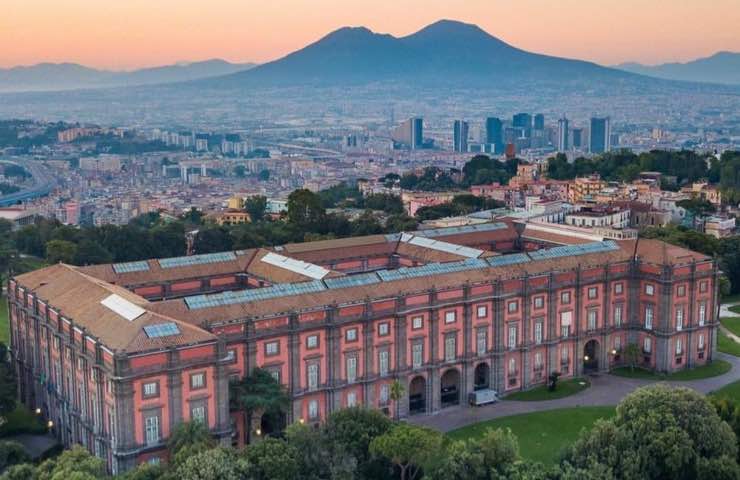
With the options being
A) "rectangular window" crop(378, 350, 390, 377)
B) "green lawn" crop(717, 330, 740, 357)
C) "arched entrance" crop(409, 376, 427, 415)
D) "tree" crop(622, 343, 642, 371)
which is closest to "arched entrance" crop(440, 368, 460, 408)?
"arched entrance" crop(409, 376, 427, 415)

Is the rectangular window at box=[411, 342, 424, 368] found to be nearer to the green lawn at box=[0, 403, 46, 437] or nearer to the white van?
the white van

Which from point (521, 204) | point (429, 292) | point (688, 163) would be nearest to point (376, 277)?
point (429, 292)

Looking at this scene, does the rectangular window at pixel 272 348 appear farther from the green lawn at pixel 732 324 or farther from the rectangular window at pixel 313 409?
the green lawn at pixel 732 324

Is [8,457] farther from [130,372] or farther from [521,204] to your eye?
[521,204]

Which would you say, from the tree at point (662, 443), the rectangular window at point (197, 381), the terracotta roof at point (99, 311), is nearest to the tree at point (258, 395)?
the rectangular window at point (197, 381)

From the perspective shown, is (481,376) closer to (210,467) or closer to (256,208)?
(210,467)

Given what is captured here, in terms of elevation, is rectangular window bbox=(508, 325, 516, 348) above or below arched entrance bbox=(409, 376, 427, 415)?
above
